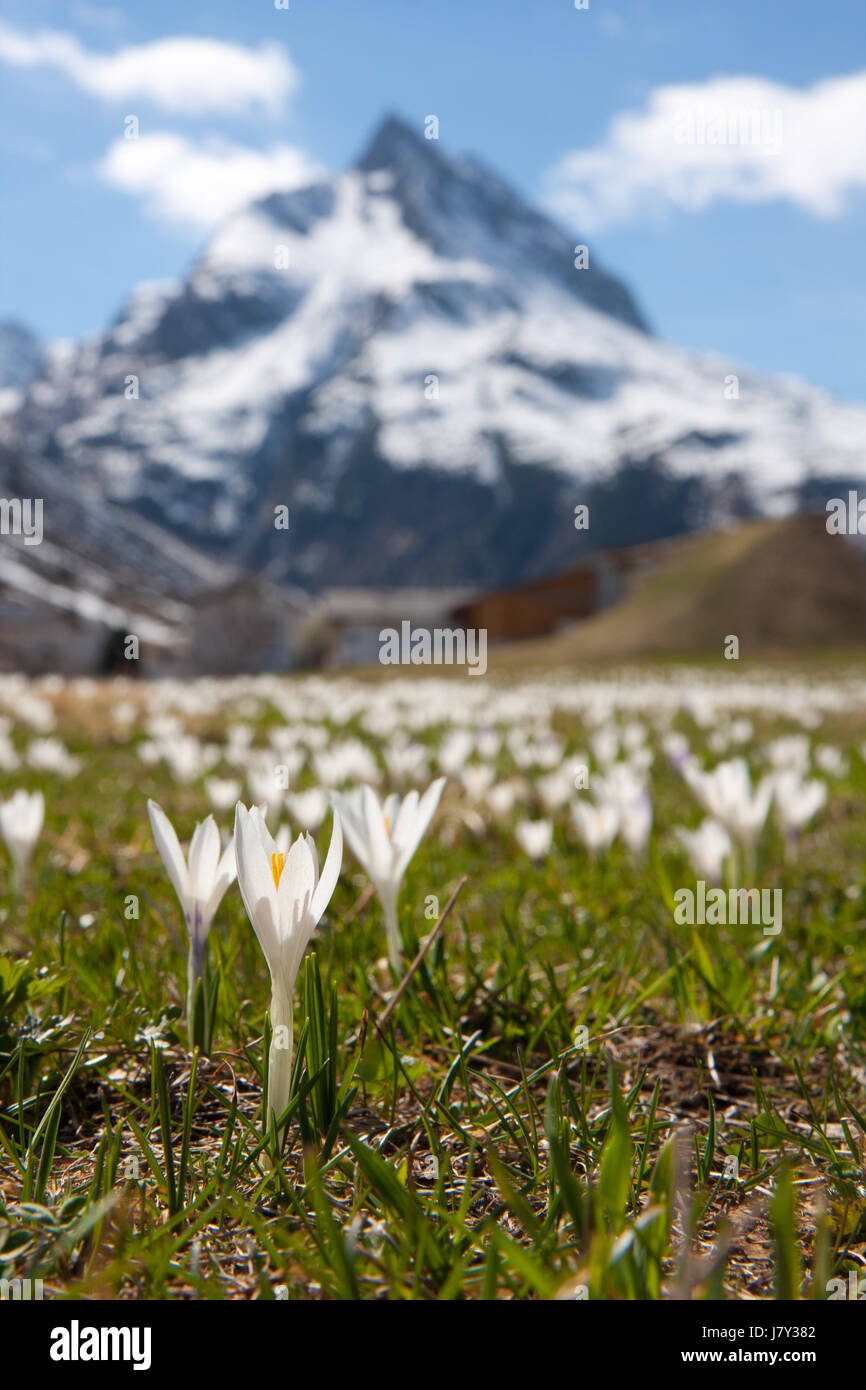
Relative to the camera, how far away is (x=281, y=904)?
1343 mm

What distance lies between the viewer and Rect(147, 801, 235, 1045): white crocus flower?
1560 millimetres

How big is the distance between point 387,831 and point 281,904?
1.78 feet

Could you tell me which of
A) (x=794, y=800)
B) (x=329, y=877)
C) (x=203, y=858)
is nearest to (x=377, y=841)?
(x=203, y=858)

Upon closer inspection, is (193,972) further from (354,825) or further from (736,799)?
(736,799)

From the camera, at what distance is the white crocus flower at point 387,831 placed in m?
1.81

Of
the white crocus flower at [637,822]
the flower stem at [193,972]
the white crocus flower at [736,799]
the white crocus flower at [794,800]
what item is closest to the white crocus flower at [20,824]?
the flower stem at [193,972]

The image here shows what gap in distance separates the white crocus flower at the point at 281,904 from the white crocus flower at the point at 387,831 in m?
0.40

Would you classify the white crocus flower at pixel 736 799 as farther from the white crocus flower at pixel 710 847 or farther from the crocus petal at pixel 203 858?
the crocus petal at pixel 203 858

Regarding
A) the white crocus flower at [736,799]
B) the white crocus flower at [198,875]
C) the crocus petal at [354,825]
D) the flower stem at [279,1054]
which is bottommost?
the flower stem at [279,1054]

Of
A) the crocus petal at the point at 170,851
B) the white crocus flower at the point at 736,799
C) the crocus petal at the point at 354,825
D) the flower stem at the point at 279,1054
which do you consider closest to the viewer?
the flower stem at the point at 279,1054

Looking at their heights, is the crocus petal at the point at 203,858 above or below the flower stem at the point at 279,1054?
above

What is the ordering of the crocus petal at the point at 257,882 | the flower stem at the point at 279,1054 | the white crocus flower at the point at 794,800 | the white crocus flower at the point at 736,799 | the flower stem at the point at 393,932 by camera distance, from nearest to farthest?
the crocus petal at the point at 257,882, the flower stem at the point at 279,1054, the flower stem at the point at 393,932, the white crocus flower at the point at 736,799, the white crocus flower at the point at 794,800
